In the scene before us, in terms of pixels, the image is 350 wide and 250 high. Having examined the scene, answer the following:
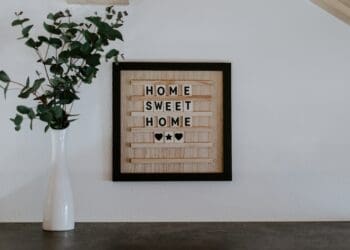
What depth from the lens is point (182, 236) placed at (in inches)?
73.6

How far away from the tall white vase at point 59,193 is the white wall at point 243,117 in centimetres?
17

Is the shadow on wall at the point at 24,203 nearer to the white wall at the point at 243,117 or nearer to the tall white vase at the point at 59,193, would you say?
the white wall at the point at 243,117

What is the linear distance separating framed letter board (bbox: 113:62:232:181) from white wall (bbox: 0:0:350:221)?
43 millimetres

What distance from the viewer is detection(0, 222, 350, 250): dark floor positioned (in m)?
1.72

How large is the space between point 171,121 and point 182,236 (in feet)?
1.60

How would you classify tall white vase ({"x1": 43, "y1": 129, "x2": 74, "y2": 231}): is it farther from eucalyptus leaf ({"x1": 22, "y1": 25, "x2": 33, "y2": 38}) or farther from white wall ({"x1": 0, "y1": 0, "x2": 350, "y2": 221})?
eucalyptus leaf ({"x1": 22, "y1": 25, "x2": 33, "y2": 38})

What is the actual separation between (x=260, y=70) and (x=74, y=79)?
0.76m

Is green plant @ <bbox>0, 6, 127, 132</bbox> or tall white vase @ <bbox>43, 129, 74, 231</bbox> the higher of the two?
green plant @ <bbox>0, 6, 127, 132</bbox>

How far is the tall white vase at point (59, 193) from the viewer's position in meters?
1.93

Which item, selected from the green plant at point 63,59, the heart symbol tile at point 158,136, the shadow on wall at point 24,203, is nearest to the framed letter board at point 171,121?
the heart symbol tile at point 158,136

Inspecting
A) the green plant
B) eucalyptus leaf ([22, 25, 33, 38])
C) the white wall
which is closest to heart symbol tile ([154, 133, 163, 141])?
the white wall

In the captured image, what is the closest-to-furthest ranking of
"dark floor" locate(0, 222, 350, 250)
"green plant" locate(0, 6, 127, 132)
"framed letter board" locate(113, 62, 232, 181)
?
"dark floor" locate(0, 222, 350, 250)
"green plant" locate(0, 6, 127, 132)
"framed letter board" locate(113, 62, 232, 181)

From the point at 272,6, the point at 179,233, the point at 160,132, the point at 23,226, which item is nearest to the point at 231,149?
the point at 160,132

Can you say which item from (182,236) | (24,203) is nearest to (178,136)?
(182,236)
